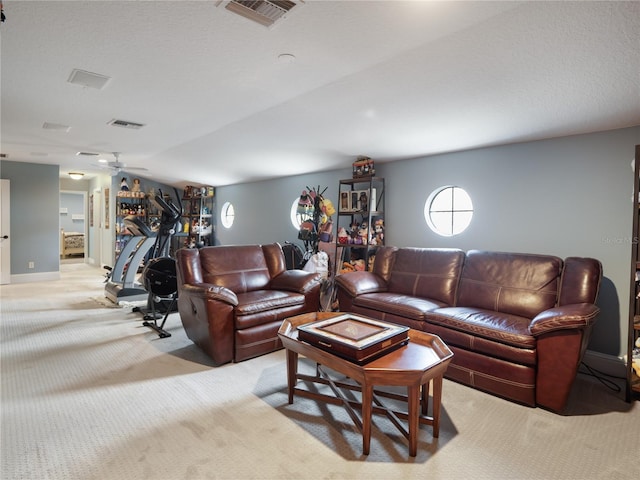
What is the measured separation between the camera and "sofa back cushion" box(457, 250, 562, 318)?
2807mm

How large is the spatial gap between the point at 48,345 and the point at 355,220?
3704mm

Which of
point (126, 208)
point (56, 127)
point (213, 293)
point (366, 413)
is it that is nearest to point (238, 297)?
point (213, 293)

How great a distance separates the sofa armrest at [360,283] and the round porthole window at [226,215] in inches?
191

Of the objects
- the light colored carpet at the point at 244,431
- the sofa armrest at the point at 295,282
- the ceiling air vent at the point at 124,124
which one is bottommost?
the light colored carpet at the point at 244,431

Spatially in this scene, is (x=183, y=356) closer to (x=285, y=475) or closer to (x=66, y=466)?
(x=66, y=466)

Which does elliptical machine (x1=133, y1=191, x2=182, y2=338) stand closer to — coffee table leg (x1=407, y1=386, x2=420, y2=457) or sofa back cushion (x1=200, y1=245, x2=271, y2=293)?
sofa back cushion (x1=200, y1=245, x2=271, y2=293)

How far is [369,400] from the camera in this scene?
5.81ft

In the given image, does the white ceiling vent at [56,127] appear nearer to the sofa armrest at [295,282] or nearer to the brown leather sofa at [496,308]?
the sofa armrest at [295,282]

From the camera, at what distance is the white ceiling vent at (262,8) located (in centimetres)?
186

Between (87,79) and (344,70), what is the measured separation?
2.14 meters

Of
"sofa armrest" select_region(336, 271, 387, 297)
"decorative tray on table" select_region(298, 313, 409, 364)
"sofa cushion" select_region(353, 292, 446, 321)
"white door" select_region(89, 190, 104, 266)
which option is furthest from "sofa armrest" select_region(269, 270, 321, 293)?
"white door" select_region(89, 190, 104, 266)

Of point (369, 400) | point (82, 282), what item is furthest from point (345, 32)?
point (82, 282)

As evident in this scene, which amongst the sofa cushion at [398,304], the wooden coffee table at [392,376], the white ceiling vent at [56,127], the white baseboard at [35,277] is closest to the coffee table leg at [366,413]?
the wooden coffee table at [392,376]

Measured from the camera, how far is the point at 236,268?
145 inches
